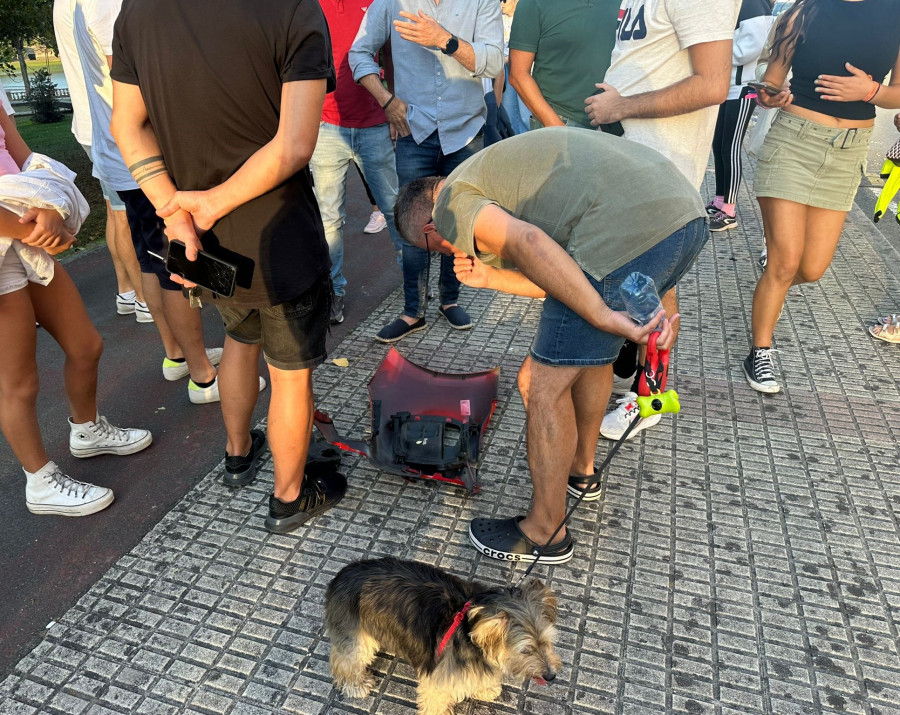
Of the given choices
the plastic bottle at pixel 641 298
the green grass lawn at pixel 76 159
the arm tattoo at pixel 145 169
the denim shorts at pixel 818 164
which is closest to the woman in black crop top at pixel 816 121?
the denim shorts at pixel 818 164

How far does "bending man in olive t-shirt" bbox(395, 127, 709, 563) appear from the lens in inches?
87.0

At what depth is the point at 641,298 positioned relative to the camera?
2148 mm

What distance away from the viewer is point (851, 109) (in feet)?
11.7

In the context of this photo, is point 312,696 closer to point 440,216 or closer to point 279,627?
point 279,627

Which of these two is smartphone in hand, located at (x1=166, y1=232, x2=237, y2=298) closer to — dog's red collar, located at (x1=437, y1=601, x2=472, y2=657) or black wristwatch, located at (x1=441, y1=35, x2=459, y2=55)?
dog's red collar, located at (x1=437, y1=601, x2=472, y2=657)

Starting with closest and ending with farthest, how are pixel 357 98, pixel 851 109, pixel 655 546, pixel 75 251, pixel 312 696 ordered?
1. pixel 312 696
2. pixel 655 546
3. pixel 851 109
4. pixel 357 98
5. pixel 75 251

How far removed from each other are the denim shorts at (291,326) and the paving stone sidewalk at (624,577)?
850 millimetres

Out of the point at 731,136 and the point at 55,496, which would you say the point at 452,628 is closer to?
the point at 55,496

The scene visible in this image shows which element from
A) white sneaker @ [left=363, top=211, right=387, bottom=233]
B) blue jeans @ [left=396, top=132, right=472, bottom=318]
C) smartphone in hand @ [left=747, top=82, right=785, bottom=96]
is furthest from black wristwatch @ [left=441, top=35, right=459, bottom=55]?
white sneaker @ [left=363, top=211, right=387, bottom=233]

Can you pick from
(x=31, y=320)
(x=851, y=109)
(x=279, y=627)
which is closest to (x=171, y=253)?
(x=31, y=320)

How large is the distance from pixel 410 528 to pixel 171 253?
1.59m

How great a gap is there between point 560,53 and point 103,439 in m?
3.54

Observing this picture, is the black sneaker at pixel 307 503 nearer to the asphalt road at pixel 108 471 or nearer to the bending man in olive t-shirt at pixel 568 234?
the asphalt road at pixel 108 471

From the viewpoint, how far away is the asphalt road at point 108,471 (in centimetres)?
264
